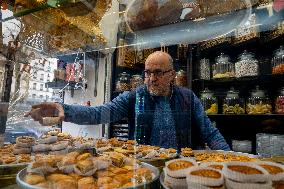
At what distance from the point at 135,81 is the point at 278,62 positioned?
155 centimetres

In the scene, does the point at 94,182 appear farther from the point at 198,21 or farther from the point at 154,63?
the point at 154,63

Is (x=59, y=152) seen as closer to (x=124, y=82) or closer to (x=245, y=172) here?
(x=245, y=172)

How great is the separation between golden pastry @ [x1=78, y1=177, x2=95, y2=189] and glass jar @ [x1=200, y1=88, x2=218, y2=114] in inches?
75.9

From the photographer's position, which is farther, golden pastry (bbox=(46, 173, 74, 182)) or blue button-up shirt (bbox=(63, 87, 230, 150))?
blue button-up shirt (bbox=(63, 87, 230, 150))

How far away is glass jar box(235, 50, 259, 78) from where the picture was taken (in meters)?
2.22

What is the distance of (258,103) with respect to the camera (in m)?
2.21

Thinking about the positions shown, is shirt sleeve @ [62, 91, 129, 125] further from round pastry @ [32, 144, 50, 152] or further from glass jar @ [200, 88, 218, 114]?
glass jar @ [200, 88, 218, 114]

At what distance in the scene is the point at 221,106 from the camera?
237cm

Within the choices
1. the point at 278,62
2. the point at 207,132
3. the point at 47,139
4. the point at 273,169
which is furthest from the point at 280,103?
the point at 47,139

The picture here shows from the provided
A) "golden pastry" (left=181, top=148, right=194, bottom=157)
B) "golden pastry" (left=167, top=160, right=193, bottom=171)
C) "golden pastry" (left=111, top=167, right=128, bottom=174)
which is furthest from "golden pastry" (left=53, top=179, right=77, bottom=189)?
"golden pastry" (left=181, top=148, right=194, bottom=157)

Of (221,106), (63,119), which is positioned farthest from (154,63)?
(221,106)

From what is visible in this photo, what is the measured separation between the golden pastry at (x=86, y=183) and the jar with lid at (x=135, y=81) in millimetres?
582

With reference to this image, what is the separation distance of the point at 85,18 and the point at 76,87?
20 centimetres

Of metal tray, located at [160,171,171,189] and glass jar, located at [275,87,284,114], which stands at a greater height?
glass jar, located at [275,87,284,114]
